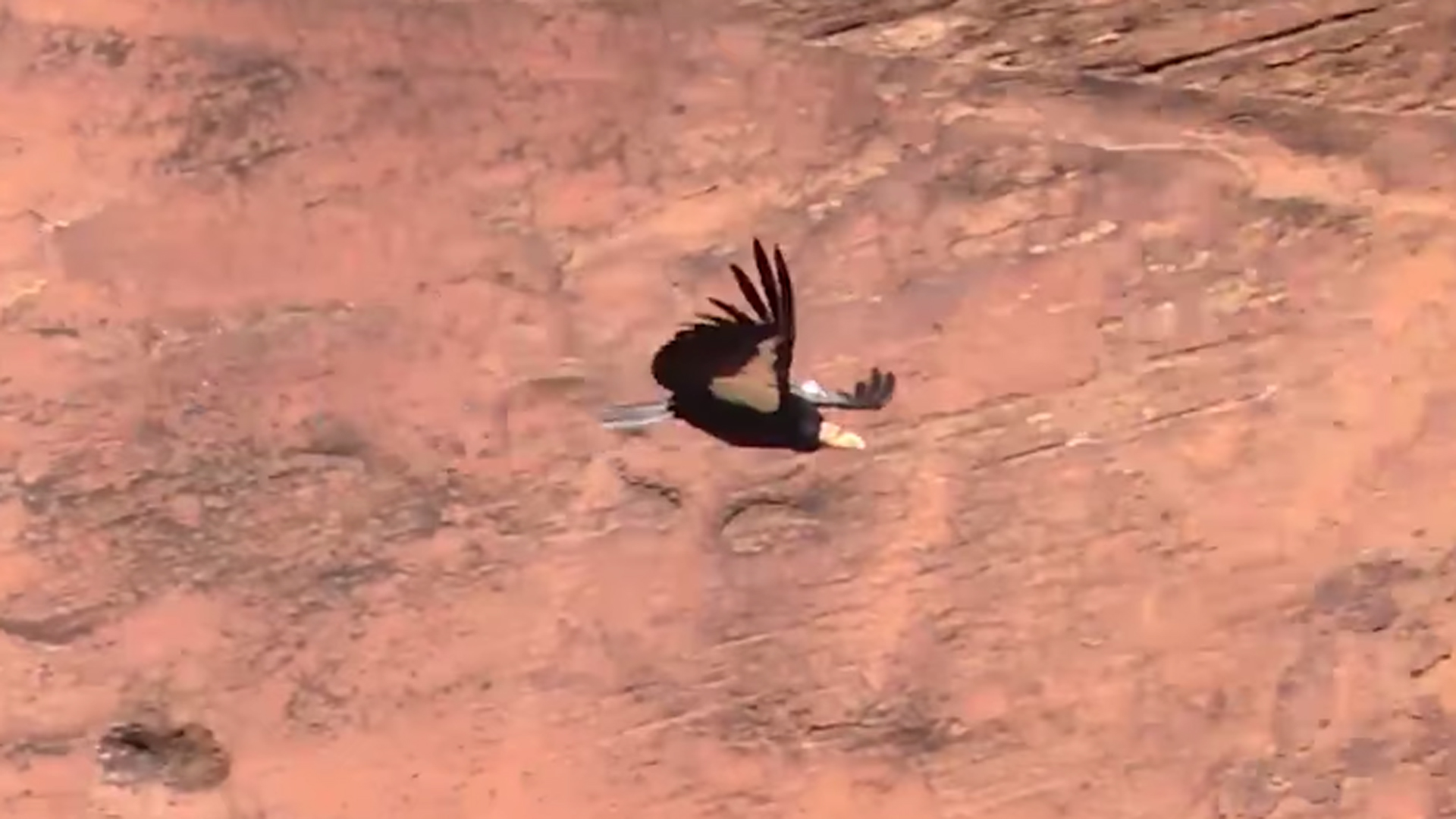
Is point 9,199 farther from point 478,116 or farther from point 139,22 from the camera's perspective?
point 478,116

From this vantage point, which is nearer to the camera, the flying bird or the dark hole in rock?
the flying bird

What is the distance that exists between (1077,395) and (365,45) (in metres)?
0.58

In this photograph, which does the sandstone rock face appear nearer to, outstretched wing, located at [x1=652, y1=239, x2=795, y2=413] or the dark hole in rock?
the dark hole in rock

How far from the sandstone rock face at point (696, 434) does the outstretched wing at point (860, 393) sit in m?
0.02

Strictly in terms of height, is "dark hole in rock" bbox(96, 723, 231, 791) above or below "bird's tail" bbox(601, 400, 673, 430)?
below

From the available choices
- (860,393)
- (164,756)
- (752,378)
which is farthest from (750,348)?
(164,756)

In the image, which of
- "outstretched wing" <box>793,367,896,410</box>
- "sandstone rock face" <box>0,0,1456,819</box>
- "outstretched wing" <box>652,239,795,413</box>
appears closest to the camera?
"outstretched wing" <box>652,239,795,413</box>

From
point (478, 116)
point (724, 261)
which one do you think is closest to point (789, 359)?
point (724, 261)

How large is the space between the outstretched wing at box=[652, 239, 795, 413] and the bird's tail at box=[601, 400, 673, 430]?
145 mm

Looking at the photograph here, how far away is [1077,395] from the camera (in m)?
1.34

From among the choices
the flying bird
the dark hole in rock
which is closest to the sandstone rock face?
the dark hole in rock

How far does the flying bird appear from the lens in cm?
104

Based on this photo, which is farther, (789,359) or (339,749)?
(339,749)

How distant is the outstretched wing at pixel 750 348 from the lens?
1025mm
